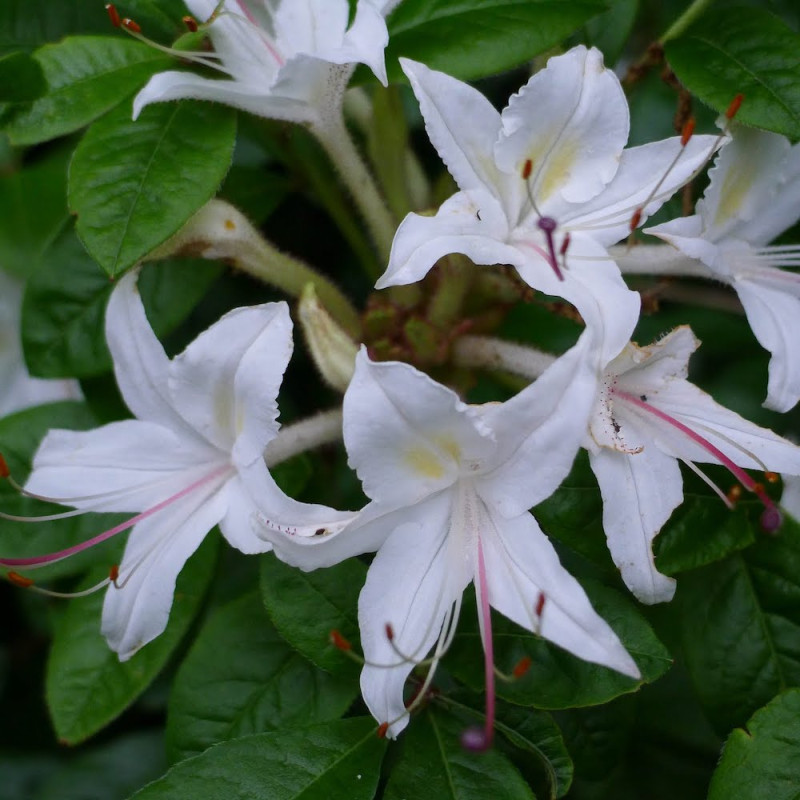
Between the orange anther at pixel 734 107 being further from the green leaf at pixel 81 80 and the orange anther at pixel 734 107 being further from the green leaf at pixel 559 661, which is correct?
the green leaf at pixel 81 80

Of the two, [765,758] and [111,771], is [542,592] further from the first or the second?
[111,771]

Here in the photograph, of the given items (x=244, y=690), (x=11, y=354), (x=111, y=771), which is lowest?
(x=111, y=771)

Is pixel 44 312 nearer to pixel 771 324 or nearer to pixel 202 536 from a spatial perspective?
pixel 202 536

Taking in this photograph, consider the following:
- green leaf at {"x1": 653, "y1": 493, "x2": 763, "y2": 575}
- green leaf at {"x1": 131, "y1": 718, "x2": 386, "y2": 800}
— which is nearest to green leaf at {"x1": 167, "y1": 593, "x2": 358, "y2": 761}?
green leaf at {"x1": 131, "y1": 718, "x2": 386, "y2": 800}

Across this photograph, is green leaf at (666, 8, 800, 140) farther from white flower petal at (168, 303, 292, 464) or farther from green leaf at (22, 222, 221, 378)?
green leaf at (22, 222, 221, 378)

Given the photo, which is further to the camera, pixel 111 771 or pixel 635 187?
pixel 111 771

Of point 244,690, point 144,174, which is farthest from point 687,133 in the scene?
point 244,690

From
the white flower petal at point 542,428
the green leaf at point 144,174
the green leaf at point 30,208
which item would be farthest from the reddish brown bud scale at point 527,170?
the green leaf at point 30,208
